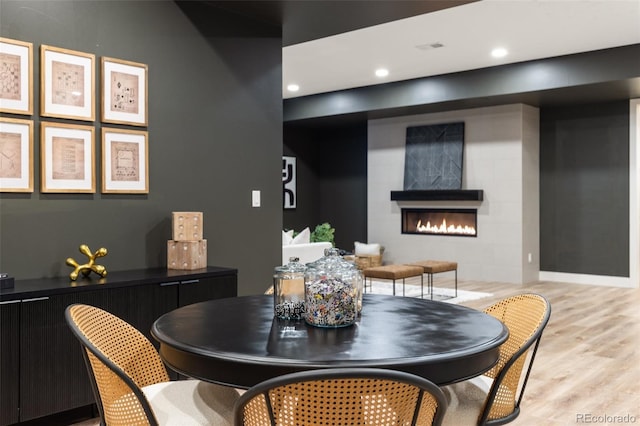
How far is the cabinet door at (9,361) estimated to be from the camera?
2539 mm

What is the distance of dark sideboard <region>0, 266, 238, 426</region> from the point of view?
2568 millimetres

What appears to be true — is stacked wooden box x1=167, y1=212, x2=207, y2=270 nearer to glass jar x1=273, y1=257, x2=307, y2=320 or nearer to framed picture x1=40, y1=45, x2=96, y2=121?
framed picture x1=40, y1=45, x2=96, y2=121

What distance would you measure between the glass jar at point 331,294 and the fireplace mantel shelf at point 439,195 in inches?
266

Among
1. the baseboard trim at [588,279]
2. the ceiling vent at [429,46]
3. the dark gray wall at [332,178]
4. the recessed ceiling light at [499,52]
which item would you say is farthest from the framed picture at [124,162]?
the dark gray wall at [332,178]

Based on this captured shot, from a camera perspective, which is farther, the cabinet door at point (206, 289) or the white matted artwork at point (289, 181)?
the white matted artwork at point (289, 181)

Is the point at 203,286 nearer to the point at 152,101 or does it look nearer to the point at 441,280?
the point at 152,101

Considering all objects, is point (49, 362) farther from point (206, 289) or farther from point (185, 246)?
point (185, 246)

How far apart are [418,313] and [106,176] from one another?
6.91ft

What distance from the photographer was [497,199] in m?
8.25

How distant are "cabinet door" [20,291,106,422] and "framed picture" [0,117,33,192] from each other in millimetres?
671

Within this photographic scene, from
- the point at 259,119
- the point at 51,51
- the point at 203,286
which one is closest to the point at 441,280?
the point at 259,119

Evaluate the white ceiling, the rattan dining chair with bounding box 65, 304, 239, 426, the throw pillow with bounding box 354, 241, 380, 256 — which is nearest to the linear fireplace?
the throw pillow with bounding box 354, 241, 380, 256

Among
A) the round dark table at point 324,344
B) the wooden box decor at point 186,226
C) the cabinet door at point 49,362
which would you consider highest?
the wooden box decor at point 186,226

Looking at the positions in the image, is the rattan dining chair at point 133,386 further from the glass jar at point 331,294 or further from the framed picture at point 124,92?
the framed picture at point 124,92
